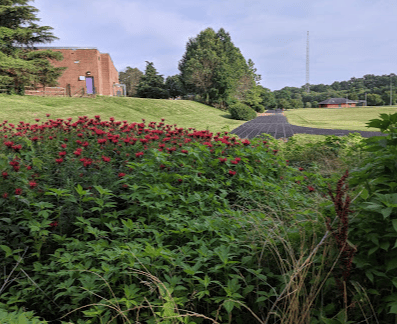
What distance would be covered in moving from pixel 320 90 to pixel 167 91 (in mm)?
81441

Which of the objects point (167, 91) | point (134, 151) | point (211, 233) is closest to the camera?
point (211, 233)

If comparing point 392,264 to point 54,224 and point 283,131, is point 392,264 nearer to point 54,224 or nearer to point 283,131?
point 54,224

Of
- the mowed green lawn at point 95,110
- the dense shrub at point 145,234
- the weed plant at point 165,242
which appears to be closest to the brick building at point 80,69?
the mowed green lawn at point 95,110

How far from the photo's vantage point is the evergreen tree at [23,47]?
2143 cm

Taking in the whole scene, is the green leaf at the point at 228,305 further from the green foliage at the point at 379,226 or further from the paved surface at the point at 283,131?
the paved surface at the point at 283,131

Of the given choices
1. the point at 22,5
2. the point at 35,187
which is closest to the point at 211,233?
the point at 35,187

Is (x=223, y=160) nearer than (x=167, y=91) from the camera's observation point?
Yes

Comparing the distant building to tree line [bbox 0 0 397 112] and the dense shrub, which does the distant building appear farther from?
the dense shrub

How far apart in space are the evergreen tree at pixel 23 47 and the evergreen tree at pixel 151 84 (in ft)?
57.5

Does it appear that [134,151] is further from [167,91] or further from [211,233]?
[167,91]

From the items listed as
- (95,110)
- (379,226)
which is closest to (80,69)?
(95,110)

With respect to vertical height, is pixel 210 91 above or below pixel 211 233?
above

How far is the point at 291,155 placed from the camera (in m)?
6.75

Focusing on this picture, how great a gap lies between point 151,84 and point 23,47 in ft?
63.0
